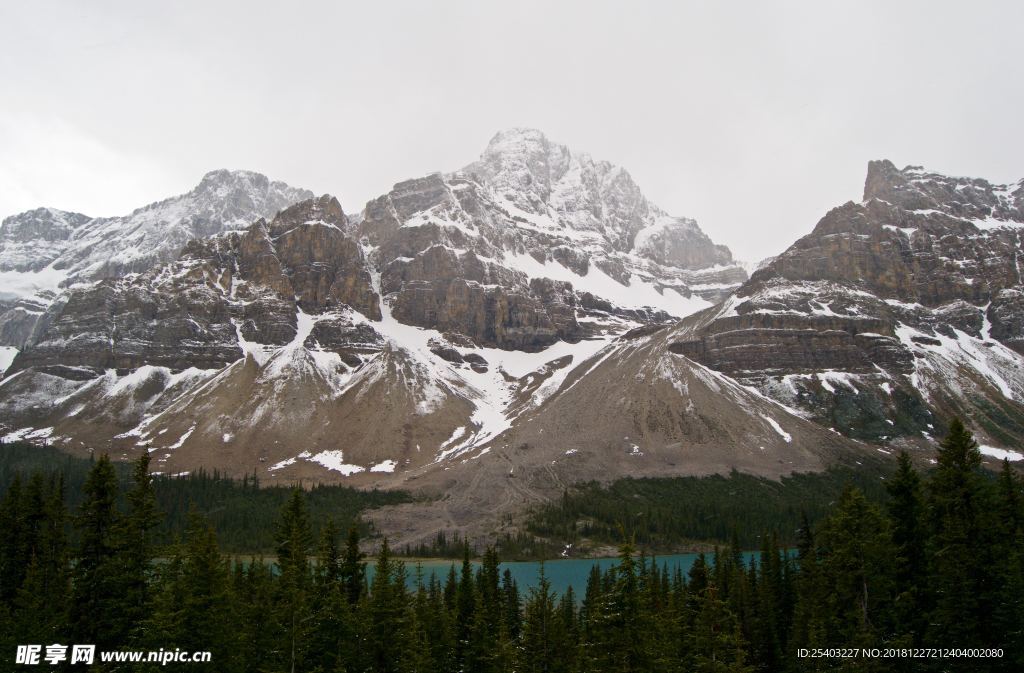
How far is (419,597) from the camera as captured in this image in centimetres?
5822

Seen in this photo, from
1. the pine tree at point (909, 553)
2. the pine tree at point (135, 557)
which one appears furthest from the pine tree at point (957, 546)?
the pine tree at point (135, 557)

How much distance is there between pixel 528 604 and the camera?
148 feet

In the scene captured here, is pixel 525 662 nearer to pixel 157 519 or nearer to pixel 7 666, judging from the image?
pixel 157 519

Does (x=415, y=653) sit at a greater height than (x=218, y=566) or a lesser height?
lesser

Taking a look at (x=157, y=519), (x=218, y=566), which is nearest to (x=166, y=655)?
(x=157, y=519)

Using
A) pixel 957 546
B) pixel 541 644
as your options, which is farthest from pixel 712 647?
pixel 957 546

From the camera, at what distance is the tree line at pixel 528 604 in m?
36.1

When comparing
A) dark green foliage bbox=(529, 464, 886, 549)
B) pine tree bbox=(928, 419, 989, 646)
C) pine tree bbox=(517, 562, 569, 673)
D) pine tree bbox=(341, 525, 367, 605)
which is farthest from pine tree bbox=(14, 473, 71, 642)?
→ dark green foliage bbox=(529, 464, 886, 549)

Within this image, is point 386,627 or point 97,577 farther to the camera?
point 386,627

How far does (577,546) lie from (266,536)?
215ft

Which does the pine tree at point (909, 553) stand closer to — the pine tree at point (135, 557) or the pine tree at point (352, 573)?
the pine tree at point (352, 573)

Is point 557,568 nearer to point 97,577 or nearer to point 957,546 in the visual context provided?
point 957,546

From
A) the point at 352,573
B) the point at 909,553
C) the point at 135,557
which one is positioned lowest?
the point at 352,573

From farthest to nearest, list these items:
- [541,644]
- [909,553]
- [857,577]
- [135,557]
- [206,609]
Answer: [909,553] → [541,644] → [857,577] → [206,609] → [135,557]
